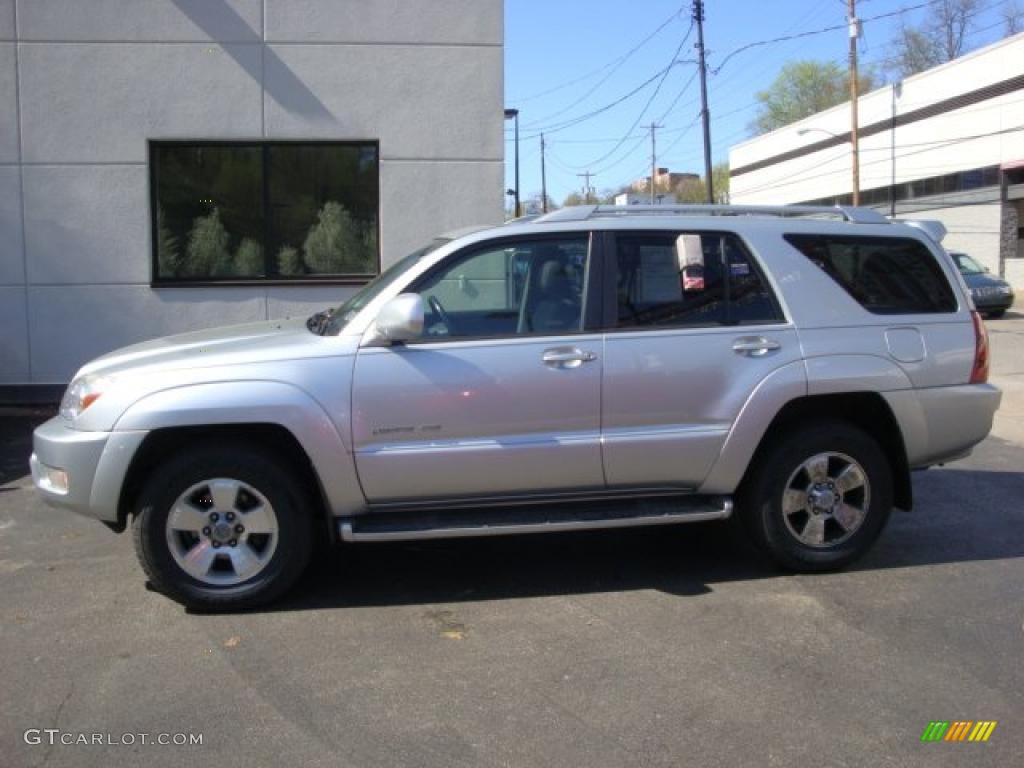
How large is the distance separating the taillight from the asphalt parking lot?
1.06 metres

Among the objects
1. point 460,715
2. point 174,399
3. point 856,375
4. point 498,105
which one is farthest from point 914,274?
point 498,105

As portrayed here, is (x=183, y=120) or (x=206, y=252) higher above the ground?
(x=183, y=120)

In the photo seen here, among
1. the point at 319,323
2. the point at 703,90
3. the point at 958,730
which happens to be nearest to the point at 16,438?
the point at 319,323

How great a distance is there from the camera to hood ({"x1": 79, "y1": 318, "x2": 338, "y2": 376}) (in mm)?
4691

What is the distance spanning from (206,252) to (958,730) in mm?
9034

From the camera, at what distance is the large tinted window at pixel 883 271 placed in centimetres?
530

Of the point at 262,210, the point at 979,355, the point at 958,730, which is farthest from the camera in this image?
the point at 262,210

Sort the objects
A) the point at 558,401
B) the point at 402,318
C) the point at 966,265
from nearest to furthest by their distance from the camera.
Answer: the point at 402,318
the point at 558,401
the point at 966,265

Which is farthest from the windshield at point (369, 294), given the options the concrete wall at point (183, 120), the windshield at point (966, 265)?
the windshield at point (966, 265)

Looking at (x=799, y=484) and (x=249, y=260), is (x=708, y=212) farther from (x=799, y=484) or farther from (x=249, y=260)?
(x=249, y=260)

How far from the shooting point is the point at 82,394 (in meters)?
4.75

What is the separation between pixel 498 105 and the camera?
10.5 m

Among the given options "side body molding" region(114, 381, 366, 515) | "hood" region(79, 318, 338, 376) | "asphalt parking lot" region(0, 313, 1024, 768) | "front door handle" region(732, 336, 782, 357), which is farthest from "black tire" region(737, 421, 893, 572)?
"hood" region(79, 318, 338, 376)

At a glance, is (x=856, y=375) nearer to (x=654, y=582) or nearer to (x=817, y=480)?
(x=817, y=480)
